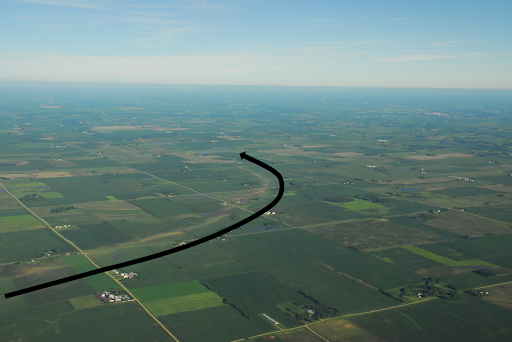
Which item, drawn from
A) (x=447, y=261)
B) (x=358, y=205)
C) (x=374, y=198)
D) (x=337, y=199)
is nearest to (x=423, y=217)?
(x=358, y=205)

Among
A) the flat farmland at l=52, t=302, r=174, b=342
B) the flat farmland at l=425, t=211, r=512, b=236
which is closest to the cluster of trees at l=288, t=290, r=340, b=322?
the flat farmland at l=52, t=302, r=174, b=342

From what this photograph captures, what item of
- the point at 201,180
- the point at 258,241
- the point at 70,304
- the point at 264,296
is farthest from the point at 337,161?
the point at 70,304

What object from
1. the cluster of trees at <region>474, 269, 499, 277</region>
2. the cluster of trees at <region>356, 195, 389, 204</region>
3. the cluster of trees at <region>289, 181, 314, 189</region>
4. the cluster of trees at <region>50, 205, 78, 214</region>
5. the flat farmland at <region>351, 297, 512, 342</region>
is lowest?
the cluster of trees at <region>50, 205, 78, 214</region>

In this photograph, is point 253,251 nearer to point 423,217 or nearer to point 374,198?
point 423,217

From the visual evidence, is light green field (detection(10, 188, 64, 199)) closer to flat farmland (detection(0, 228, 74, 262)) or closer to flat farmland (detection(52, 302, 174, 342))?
flat farmland (detection(0, 228, 74, 262))

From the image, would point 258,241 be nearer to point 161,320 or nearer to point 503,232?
point 161,320

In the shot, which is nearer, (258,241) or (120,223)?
(258,241)
